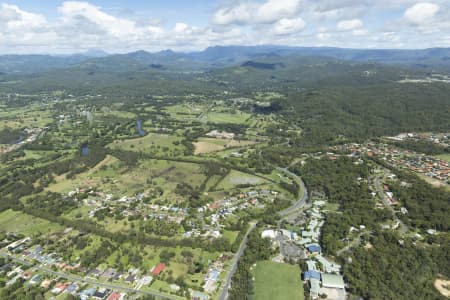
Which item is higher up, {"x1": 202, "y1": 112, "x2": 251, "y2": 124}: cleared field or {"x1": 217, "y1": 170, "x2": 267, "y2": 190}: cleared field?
{"x1": 202, "y1": 112, "x2": 251, "y2": 124}: cleared field

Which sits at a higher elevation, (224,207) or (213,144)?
(213,144)

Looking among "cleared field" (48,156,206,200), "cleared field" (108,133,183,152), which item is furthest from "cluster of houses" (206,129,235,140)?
"cleared field" (48,156,206,200)

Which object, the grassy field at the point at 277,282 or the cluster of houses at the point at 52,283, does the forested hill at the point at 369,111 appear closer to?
the grassy field at the point at 277,282

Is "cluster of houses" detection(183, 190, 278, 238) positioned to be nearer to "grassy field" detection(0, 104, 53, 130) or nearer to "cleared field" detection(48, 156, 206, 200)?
"cleared field" detection(48, 156, 206, 200)

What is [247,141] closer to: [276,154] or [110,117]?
[276,154]

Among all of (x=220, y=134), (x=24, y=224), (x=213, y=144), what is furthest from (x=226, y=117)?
(x=24, y=224)

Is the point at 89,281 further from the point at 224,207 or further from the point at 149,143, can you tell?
the point at 149,143

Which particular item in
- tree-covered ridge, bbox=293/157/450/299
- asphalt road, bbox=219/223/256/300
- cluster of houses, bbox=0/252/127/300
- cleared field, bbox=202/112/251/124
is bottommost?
cluster of houses, bbox=0/252/127/300

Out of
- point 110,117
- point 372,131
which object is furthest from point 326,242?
point 110,117
